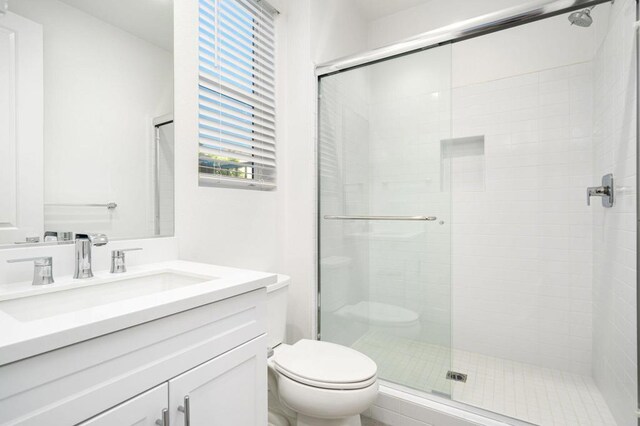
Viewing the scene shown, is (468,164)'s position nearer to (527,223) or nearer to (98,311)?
(527,223)

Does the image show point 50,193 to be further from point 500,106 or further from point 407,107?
point 500,106

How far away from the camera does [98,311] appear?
64 centimetres

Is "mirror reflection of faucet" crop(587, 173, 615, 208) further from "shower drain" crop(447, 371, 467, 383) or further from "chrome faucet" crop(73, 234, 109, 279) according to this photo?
"chrome faucet" crop(73, 234, 109, 279)

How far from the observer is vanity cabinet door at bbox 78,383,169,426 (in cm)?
61

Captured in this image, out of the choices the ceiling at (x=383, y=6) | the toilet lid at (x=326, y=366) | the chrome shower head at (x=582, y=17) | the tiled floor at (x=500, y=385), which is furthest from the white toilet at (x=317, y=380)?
the ceiling at (x=383, y=6)

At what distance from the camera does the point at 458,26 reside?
5.15 ft

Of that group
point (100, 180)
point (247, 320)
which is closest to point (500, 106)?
point (247, 320)

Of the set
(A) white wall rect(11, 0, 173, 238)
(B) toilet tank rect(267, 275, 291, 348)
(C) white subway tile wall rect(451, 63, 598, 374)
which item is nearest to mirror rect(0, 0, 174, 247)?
(A) white wall rect(11, 0, 173, 238)

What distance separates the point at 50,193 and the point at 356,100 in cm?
155

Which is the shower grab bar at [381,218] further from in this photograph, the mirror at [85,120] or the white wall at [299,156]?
the mirror at [85,120]

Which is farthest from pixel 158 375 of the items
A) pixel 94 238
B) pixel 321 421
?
pixel 321 421

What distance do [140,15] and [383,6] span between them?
193 centimetres

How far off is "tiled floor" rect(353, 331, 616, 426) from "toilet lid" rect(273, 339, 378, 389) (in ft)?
1.49

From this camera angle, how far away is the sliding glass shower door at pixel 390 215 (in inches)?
66.7
